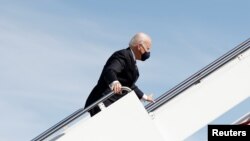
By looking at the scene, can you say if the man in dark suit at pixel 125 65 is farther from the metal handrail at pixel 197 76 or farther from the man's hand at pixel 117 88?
the metal handrail at pixel 197 76

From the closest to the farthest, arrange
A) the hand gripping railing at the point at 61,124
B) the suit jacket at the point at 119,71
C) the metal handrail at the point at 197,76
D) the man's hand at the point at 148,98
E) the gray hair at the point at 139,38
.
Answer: the hand gripping railing at the point at 61,124 < the metal handrail at the point at 197,76 < the suit jacket at the point at 119,71 < the gray hair at the point at 139,38 < the man's hand at the point at 148,98

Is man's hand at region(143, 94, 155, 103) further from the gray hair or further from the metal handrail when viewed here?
the gray hair

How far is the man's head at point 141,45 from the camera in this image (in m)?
5.20

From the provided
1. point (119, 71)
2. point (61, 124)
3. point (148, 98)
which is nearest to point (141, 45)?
point (119, 71)

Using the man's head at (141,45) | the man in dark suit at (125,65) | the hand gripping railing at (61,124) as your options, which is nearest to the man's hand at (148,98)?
the man in dark suit at (125,65)

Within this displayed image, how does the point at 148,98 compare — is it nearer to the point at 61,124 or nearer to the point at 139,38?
the point at 139,38

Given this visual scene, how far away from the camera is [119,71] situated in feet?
16.6

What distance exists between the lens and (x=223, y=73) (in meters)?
4.90

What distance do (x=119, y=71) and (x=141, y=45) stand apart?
0.41 meters

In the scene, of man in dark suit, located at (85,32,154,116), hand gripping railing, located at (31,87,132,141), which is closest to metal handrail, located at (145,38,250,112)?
man in dark suit, located at (85,32,154,116)

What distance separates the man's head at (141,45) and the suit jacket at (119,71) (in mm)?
77

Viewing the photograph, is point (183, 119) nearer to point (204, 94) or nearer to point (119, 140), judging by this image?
point (204, 94)

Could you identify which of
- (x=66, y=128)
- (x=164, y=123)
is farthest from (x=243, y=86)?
(x=66, y=128)

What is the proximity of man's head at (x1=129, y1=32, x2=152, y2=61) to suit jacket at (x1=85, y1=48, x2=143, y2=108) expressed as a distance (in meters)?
0.08
